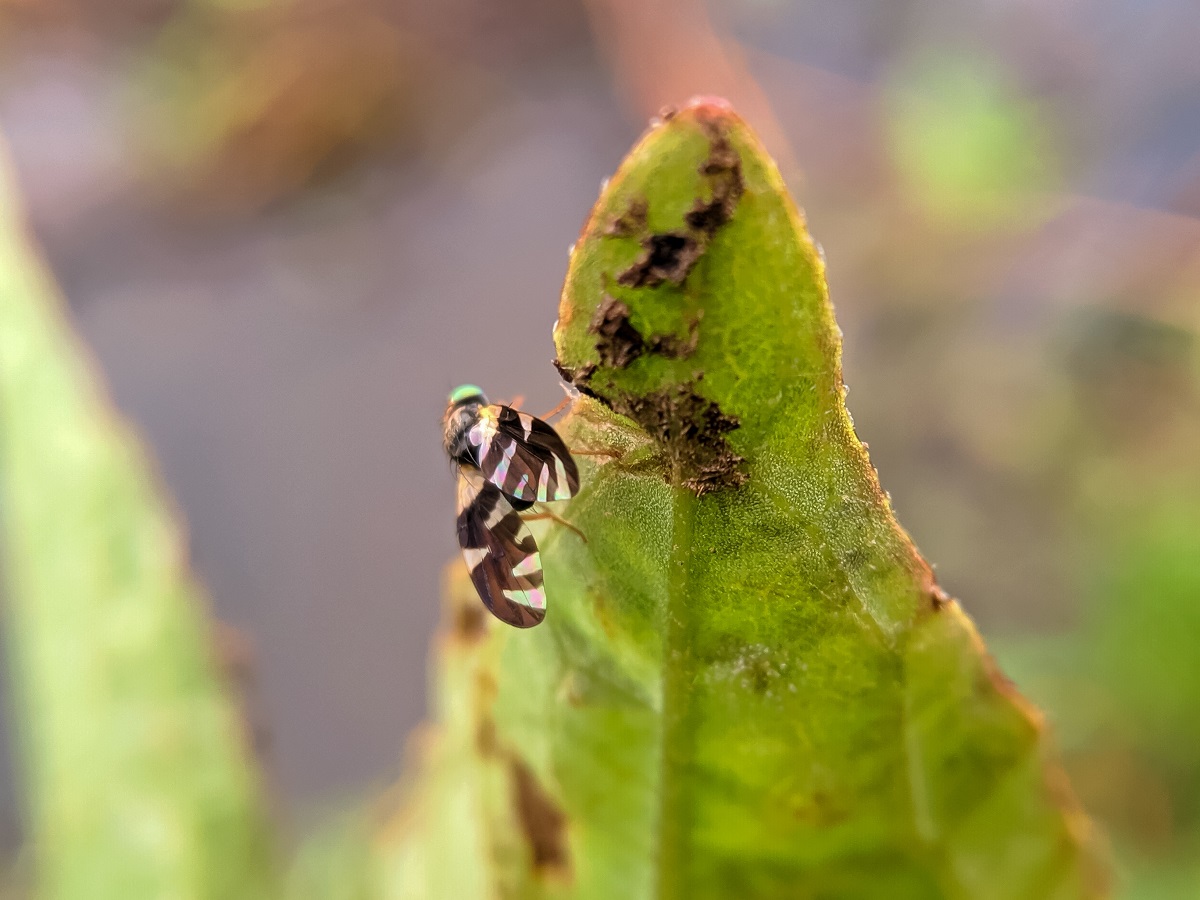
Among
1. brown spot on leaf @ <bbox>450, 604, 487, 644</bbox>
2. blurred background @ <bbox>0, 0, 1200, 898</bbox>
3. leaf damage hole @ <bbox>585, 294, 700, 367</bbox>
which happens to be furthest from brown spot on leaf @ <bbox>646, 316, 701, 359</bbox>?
blurred background @ <bbox>0, 0, 1200, 898</bbox>

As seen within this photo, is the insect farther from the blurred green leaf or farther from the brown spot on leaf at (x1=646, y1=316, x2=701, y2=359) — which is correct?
the blurred green leaf

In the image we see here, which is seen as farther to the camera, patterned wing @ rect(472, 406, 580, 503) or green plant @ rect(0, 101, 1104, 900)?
patterned wing @ rect(472, 406, 580, 503)

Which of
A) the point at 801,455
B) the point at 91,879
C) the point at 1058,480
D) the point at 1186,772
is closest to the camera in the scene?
the point at 801,455

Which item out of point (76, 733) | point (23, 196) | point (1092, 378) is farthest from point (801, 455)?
point (23, 196)

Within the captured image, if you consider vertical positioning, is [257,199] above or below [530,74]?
below

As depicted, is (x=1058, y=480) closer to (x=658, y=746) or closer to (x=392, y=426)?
(x=392, y=426)

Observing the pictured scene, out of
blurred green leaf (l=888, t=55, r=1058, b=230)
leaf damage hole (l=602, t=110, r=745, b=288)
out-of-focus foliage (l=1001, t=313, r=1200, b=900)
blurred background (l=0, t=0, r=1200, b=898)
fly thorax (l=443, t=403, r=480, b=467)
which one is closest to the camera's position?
leaf damage hole (l=602, t=110, r=745, b=288)

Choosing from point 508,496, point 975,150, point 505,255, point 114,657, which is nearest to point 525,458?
point 508,496
